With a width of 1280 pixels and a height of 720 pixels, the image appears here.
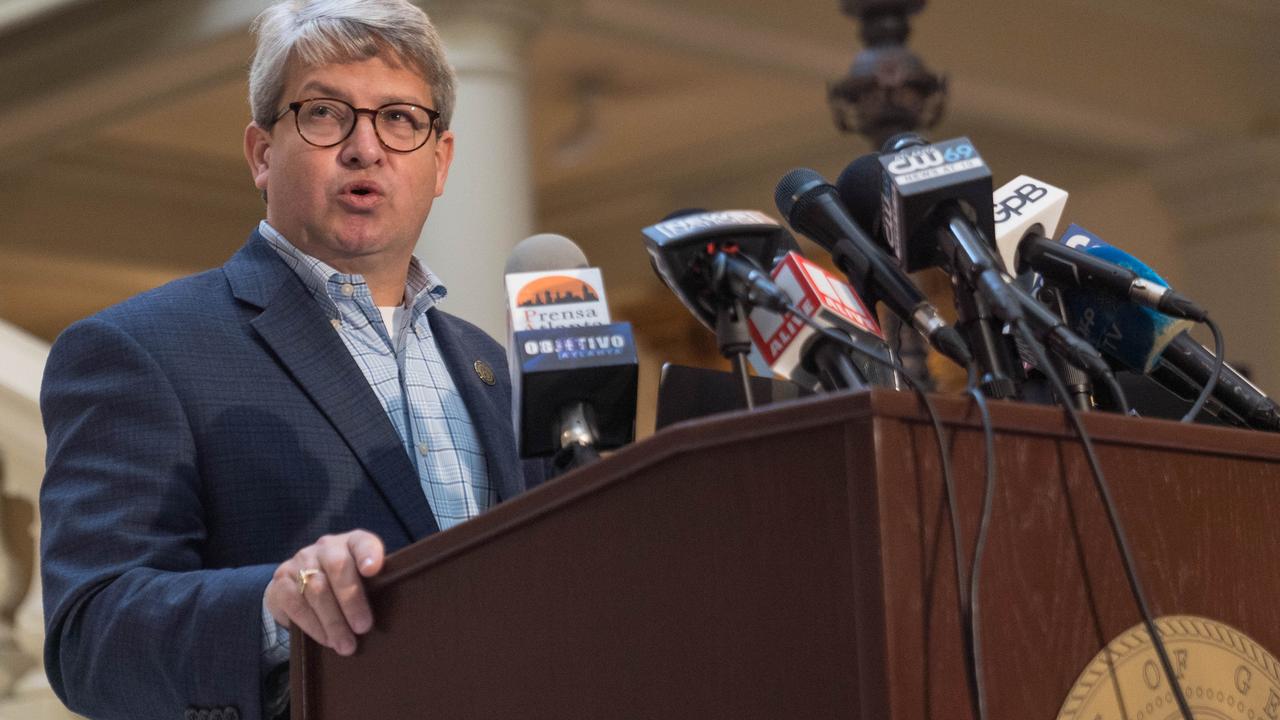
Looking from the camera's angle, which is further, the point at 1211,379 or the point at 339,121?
the point at 339,121

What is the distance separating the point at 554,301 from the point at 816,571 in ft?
1.12

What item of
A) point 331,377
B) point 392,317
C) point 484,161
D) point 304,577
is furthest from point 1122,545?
point 484,161

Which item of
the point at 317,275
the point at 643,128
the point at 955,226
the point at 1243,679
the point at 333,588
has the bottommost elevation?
the point at 1243,679

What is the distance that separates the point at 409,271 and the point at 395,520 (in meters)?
0.34

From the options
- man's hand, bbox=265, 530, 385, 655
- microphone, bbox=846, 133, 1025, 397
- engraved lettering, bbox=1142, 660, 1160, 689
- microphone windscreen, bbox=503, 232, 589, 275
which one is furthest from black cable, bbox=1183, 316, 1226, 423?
man's hand, bbox=265, 530, 385, 655

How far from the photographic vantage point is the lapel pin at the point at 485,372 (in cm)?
177

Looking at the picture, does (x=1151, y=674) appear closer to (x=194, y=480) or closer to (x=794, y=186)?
(x=794, y=186)

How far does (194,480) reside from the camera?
1454 mm

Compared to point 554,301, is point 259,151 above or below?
above

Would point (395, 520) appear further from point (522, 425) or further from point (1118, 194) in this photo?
point (1118, 194)

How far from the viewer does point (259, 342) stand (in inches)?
61.7

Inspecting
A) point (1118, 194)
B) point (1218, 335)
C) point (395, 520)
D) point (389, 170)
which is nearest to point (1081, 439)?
point (1218, 335)

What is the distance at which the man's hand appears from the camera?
3.79 ft

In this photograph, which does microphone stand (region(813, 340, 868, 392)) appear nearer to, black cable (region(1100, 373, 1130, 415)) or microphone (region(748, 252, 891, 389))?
microphone (region(748, 252, 891, 389))
